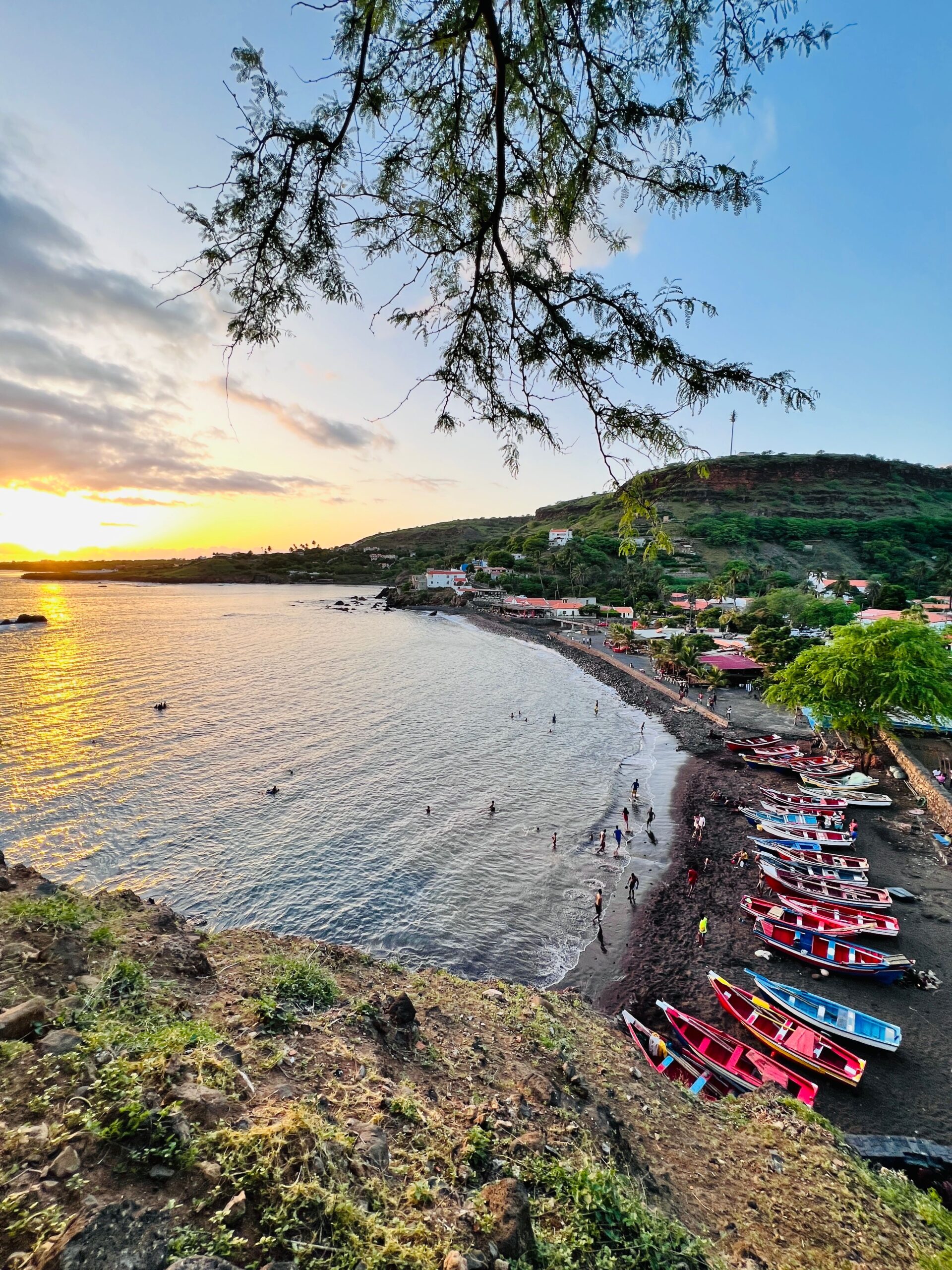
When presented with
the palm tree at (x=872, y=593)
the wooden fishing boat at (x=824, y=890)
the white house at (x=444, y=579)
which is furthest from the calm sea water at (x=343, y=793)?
the white house at (x=444, y=579)

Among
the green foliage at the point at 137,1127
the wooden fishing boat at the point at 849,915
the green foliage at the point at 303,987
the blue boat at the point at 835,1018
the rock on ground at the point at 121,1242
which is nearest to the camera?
the rock on ground at the point at 121,1242

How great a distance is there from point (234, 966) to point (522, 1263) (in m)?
5.96

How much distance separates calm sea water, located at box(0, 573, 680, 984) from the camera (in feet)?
54.8

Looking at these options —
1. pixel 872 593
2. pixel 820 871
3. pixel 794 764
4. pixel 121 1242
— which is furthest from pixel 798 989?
pixel 872 593

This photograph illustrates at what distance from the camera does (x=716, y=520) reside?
131 metres

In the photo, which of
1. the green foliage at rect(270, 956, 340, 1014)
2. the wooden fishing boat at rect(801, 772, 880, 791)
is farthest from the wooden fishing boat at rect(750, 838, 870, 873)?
the green foliage at rect(270, 956, 340, 1014)

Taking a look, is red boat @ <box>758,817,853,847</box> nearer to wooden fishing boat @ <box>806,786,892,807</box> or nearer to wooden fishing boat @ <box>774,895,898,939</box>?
wooden fishing boat @ <box>806,786,892,807</box>

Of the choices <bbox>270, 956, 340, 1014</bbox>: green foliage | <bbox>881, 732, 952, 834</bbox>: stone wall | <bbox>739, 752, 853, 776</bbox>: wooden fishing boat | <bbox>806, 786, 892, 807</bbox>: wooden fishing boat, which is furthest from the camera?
<bbox>739, 752, 853, 776</bbox>: wooden fishing boat

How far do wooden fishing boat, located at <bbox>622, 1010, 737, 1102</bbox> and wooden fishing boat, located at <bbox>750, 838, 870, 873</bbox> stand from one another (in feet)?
33.7

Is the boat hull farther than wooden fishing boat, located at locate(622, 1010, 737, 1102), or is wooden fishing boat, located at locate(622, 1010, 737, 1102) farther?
the boat hull

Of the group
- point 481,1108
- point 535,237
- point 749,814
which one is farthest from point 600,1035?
point 749,814

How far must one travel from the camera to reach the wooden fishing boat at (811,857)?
18.1 metres

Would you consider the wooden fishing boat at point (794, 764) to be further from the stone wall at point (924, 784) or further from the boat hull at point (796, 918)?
the boat hull at point (796, 918)

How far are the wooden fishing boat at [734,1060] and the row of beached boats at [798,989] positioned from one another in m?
0.02
